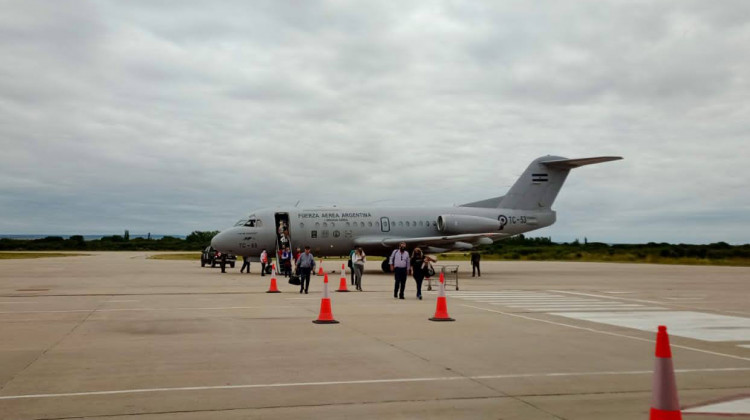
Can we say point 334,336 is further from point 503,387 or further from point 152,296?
point 152,296

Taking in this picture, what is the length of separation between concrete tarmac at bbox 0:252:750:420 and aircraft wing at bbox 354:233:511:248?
49.8ft

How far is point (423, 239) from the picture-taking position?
34531mm

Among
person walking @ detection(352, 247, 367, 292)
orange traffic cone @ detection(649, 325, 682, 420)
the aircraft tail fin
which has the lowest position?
orange traffic cone @ detection(649, 325, 682, 420)

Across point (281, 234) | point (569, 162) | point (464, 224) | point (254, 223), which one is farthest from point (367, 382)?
point (569, 162)

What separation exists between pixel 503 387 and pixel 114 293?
57.6 feet

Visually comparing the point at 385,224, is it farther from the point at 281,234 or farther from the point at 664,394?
the point at 664,394

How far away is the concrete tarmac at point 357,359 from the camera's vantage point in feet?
22.9

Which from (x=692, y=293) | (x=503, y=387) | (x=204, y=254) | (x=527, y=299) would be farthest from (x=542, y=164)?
(x=503, y=387)

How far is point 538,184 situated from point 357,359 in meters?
31.8

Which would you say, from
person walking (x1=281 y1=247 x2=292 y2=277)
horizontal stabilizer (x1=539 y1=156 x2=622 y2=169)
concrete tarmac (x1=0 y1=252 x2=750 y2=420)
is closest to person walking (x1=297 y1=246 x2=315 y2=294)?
concrete tarmac (x1=0 y1=252 x2=750 y2=420)

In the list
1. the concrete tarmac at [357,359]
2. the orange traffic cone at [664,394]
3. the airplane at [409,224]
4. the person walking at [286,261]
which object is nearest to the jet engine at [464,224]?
the airplane at [409,224]

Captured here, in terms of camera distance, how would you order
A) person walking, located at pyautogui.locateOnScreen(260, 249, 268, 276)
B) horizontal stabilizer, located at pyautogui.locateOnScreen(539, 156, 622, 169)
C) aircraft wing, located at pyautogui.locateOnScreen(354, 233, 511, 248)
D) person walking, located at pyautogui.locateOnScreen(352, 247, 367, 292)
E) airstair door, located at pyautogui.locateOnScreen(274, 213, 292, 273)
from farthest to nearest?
1. horizontal stabilizer, located at pyautogui.locateOnScreen(539, 156, 622, 169)
2. airstair door, located at pyautogui.locateOnScreen(274, 213, 292, 273)
3. person walking, located at pyautogui.locateOnScreen(260, 249, 268, 276)
4. aircraft wing, located at pyautogui.locateOnScreen(354, 233, 511, 248)
5. person walking, located at pyautogui.locateOnScreen(352, 247, 367, 292)

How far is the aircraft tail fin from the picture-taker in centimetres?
3969

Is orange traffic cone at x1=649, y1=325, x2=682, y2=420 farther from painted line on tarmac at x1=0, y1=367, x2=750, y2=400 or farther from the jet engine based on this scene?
the jet engine
